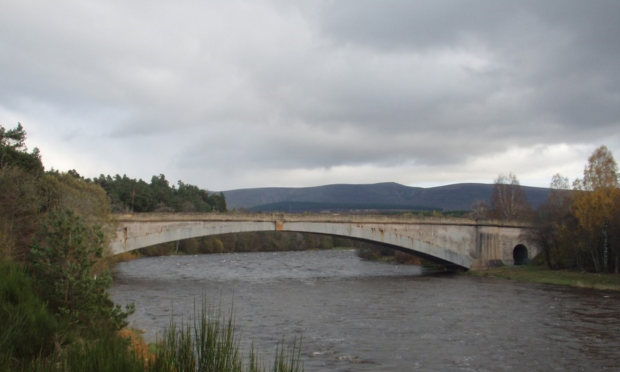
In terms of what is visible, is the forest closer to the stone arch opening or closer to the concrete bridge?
the concrete bridge

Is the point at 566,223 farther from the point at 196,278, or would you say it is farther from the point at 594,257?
the point at 196,278

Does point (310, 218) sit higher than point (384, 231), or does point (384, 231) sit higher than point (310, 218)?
point (310, 218)

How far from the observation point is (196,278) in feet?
161

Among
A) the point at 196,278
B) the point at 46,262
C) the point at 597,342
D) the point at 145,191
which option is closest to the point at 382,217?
the point at 196,278

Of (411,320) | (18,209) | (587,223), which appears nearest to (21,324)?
(18,209)

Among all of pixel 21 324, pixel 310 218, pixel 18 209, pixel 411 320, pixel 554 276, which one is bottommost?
pixel 411 320

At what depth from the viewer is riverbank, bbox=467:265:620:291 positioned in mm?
39750

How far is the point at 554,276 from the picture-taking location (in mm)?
45500

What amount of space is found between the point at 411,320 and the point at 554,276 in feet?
77.3

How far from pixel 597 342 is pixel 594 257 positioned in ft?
81.8

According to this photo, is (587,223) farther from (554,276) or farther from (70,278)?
(70,278)

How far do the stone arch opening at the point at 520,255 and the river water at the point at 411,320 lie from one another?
18363mm

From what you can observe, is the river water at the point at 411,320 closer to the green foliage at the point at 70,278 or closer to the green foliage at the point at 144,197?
the green foliage at the point at 70,278

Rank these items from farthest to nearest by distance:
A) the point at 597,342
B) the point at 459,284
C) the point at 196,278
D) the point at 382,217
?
1. the point at 382,217
2. the point at 196,278
3. the point at 459,284
4. the point at 597,342
